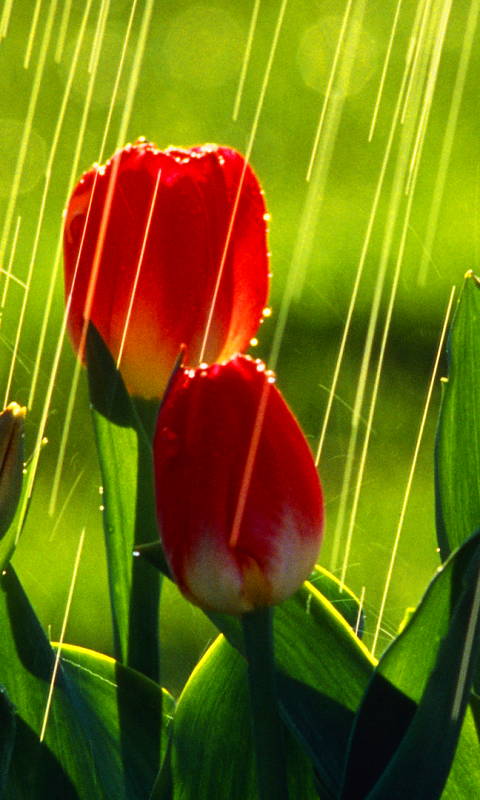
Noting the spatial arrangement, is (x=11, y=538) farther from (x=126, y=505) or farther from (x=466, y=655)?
(x=466, y=655)

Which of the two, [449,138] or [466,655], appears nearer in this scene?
[466,655]

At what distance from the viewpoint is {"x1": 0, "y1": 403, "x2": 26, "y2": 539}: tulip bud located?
0.29 m

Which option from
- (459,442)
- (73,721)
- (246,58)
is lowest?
(73,721)

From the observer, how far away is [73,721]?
306mm

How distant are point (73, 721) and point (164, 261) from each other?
14cm

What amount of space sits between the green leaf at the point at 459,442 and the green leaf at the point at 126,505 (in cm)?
9

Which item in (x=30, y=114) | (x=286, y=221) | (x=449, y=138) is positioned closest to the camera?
(x=286, y=221)

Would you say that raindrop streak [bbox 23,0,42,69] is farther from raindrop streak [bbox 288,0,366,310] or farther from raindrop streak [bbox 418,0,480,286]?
raindrop streak [bbox 418,0,480,286]

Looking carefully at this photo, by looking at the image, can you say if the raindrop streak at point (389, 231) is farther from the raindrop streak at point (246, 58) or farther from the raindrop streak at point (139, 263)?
the raindrop streak at point (139, 263)

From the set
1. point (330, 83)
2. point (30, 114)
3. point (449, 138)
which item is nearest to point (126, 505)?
point (449, 138)

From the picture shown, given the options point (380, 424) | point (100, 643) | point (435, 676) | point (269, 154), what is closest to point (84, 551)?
point (100, 643)

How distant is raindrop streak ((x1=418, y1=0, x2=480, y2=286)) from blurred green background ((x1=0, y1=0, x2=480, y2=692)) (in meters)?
0.01

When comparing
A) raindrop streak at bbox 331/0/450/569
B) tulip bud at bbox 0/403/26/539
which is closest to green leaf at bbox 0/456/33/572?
tulip bud at bbox 0/403/26/539

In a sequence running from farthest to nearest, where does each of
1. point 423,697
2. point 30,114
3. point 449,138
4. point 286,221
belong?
point 30,114 < point 449,138 < point 286,221 < point 423,697
